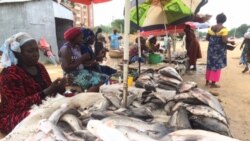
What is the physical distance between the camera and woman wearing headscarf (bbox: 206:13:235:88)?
8.66 m

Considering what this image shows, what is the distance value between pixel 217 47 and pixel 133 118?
6637 millimetres

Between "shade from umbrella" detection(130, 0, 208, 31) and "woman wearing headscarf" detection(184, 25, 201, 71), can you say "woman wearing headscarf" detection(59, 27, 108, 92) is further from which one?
"woman wearing headscarf" detection(184, 25, 201, 71)

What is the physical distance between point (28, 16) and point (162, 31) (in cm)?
786

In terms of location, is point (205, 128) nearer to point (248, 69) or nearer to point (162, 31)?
point (162, 31)

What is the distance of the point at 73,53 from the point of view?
5719mm

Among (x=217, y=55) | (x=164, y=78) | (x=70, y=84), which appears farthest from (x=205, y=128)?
(x=217, y=55)

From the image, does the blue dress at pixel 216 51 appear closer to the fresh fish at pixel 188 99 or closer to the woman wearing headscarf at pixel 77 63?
the woman wearing headscarf at pixel 77 63

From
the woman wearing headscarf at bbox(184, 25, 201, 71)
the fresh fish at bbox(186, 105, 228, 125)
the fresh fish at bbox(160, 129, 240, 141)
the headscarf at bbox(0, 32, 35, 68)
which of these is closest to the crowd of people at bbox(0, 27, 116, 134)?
the headscarf at bbox(0, 32, 35, 68)

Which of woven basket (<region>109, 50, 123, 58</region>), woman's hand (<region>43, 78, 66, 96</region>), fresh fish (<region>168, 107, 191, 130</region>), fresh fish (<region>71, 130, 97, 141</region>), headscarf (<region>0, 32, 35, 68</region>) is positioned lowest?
woven basket (<region>109, 50, 123, 58</region>)

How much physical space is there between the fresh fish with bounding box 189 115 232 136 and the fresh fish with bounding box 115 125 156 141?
1.89 feet

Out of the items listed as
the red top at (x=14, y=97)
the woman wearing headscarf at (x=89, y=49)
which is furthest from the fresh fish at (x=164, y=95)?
the woman wearing headscarf at (x=89, y=49)

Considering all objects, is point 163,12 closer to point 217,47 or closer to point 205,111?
point 217,47

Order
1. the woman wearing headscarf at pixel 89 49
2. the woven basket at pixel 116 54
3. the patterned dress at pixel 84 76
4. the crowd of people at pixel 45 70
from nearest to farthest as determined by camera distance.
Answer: the crowd of people at pixel 45 70
the patterned dress at pixel 84 76
the woman wearing headscarf at pixel 89 49
the woven basket at pixel 116 54

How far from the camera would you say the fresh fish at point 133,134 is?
7.83 feet
